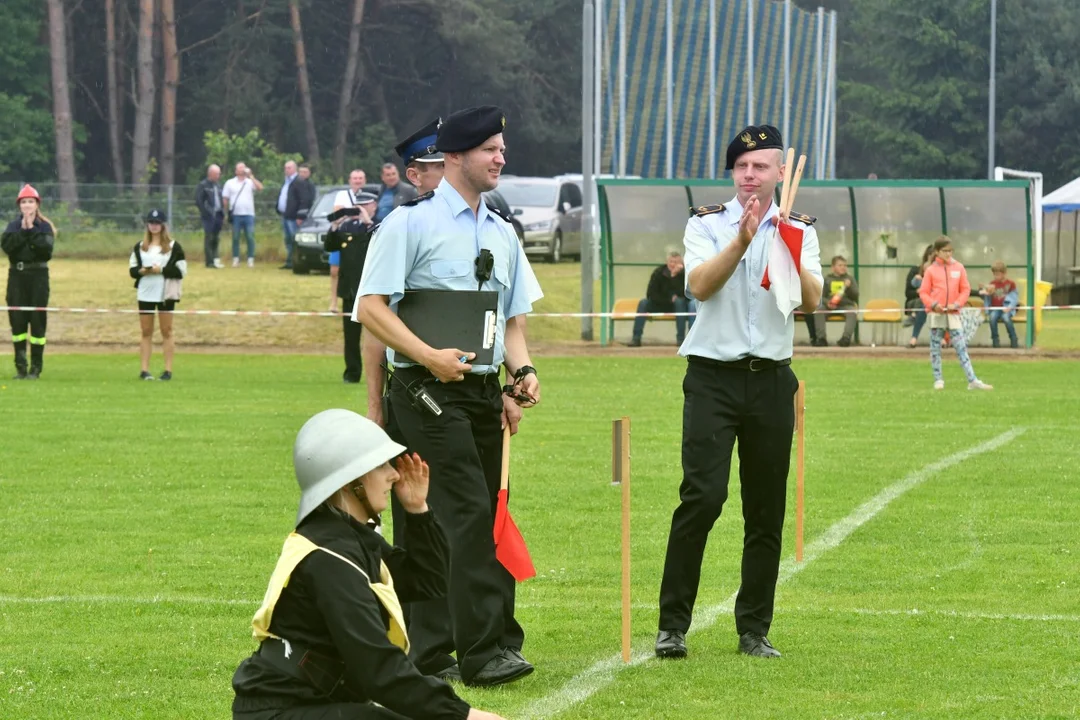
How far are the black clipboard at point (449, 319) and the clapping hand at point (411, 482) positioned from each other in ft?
6.41

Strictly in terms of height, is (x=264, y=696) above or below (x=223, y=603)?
above

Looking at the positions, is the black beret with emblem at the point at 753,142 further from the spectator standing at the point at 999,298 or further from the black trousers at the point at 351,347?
the spectator standing at the point at 999,298

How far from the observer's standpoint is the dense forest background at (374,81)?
62.0 m

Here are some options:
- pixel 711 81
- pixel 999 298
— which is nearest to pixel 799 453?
pixel 999 298

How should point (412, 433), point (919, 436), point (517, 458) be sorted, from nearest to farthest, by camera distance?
point (412, 433) < point (517, 458) < point (919, 436)

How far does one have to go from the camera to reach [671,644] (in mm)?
7527

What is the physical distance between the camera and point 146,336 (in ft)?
72.4

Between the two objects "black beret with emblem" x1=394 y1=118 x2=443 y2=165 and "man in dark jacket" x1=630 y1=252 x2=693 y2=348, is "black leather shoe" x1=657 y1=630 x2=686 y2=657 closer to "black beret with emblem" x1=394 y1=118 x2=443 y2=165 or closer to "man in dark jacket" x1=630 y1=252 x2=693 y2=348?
"black beret with emblem" x1=394 y1=118 x2=443 y2=165

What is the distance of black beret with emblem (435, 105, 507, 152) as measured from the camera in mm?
6887

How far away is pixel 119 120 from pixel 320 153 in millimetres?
7680

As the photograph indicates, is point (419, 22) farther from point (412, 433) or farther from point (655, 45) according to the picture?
point (412, 433)

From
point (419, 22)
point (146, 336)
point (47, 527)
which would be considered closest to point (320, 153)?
point (419, 22)

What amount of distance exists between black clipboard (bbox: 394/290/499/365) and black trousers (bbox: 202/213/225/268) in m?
33.0

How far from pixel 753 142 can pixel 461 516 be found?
181cm
